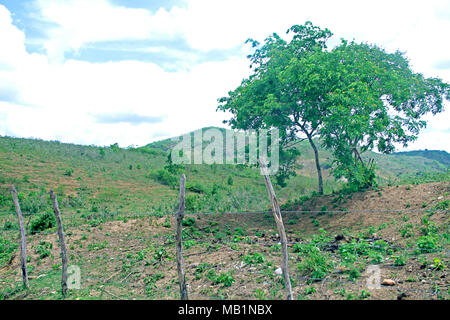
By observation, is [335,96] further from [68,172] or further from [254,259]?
[68,172]

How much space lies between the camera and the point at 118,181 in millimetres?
27500

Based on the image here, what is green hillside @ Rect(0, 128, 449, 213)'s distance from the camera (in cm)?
1803

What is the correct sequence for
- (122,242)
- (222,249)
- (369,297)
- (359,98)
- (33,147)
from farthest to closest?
(33,147) → (359,98) → (122,242) → (222,249) → (369,297)

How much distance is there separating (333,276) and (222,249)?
10.7 ft

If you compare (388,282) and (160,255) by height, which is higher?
(388,282)

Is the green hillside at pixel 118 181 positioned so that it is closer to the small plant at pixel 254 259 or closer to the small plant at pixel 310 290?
the small plant at pixel 254 259

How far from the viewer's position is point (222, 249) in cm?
890

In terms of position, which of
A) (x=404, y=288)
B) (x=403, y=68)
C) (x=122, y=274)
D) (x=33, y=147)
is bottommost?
(x=122, y=274)

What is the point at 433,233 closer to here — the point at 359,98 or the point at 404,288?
the point at 404,288

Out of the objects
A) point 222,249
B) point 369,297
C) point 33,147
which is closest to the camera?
point 369,297

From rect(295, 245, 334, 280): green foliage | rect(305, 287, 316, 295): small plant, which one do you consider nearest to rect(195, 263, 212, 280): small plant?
rect(295, 245, 334, 280): green foliage

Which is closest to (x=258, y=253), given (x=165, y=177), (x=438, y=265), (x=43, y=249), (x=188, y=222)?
(x=438, y=265)

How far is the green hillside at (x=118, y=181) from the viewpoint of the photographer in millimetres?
18031

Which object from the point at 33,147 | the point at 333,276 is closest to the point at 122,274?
the point at 333,276
